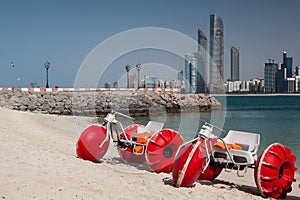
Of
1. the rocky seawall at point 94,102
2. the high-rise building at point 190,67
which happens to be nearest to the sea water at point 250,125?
the high-rise building at point 190,67

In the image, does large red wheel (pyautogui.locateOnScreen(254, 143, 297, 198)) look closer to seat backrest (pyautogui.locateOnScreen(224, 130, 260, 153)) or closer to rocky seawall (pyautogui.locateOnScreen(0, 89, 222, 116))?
seat backrest (pyautogui.locateOnScreen(224, 130, 260, 153))

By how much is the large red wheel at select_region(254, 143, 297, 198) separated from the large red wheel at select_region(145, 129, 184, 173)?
2508mm

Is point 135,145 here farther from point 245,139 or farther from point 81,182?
point 81,182

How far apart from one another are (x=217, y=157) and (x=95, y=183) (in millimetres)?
2953

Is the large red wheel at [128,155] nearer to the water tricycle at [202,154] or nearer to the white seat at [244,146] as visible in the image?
the water tricycle at [202,154]

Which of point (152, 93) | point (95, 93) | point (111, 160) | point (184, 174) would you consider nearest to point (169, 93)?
point (152, 93)

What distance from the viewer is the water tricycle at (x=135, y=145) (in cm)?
966

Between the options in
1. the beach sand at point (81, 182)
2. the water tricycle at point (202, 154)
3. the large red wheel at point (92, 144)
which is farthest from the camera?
the large red wheel at point (92, 144)

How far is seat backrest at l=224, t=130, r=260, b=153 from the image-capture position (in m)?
8.85

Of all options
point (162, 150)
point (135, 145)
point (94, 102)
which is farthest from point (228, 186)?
point (94, 102)

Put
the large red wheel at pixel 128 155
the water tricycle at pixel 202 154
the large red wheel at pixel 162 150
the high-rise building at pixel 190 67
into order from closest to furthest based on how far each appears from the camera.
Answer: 1. the water tricycle at pixel 202 154
2. the large red wheel at pixel 162 150
3. the large red wheel at pixel 128 155
4. the high-rise building at pixel 190 67

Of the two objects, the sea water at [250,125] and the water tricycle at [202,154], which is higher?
the water tricycle at [202,154]

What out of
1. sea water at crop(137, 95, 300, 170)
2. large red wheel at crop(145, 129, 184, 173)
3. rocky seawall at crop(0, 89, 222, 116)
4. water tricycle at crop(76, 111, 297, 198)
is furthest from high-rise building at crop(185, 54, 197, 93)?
rocky seawall at crop(0, 89, 222, 116)

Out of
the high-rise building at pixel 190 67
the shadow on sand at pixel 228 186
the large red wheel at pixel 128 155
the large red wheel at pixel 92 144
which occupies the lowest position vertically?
the shadow on sand at pixel 228 186
